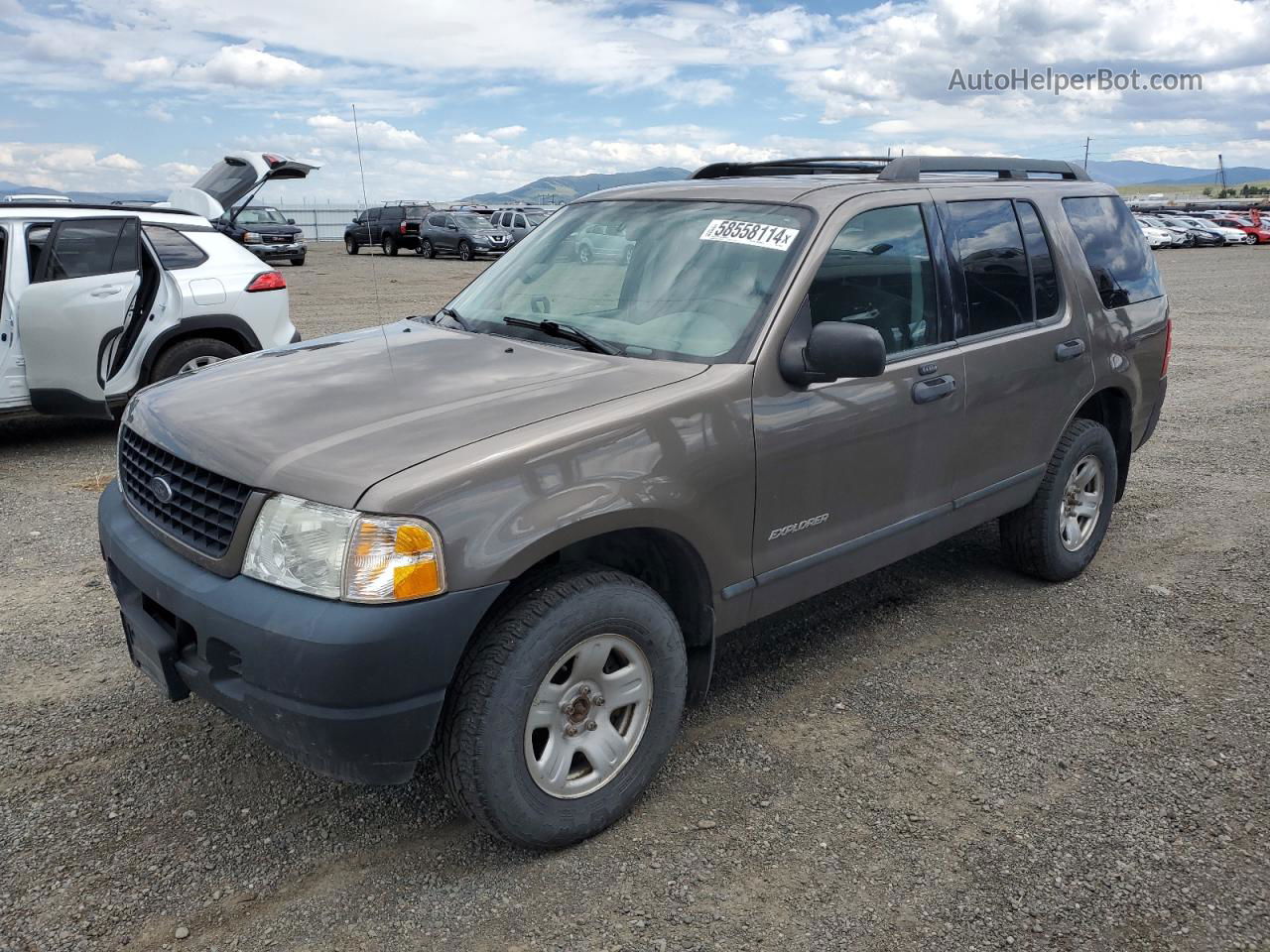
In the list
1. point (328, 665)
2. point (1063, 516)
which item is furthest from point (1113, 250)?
point (328, 665)

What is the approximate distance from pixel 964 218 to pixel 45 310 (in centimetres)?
579

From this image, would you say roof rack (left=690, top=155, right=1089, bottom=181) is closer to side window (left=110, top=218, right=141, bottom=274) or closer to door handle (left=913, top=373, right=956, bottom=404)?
door handle (left=913, top=373, right=956, bottom=404)

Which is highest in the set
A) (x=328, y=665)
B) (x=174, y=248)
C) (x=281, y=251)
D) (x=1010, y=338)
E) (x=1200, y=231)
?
(x=174, y=248)

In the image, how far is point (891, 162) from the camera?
416 cm

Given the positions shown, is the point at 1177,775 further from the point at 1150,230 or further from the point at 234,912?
the point at 1150,230

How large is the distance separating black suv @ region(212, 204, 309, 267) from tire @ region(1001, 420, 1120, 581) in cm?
2500

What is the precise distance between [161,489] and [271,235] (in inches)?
1075

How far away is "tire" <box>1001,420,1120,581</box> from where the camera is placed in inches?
185

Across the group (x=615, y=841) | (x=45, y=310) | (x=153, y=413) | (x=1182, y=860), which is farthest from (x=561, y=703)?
(x=45, y=310)

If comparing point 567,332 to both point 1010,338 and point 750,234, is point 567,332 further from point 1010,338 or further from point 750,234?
point 1010,338

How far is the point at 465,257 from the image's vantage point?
3244 centimetres

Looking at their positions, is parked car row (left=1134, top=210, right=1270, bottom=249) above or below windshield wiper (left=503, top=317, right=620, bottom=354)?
below

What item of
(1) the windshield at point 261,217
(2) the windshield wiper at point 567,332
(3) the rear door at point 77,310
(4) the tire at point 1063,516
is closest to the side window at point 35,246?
(3) the rear door at point 77,310

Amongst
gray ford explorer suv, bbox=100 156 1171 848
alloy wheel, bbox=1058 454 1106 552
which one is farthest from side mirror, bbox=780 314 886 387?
alloy wheel, bbox=1058 454 1106 552
